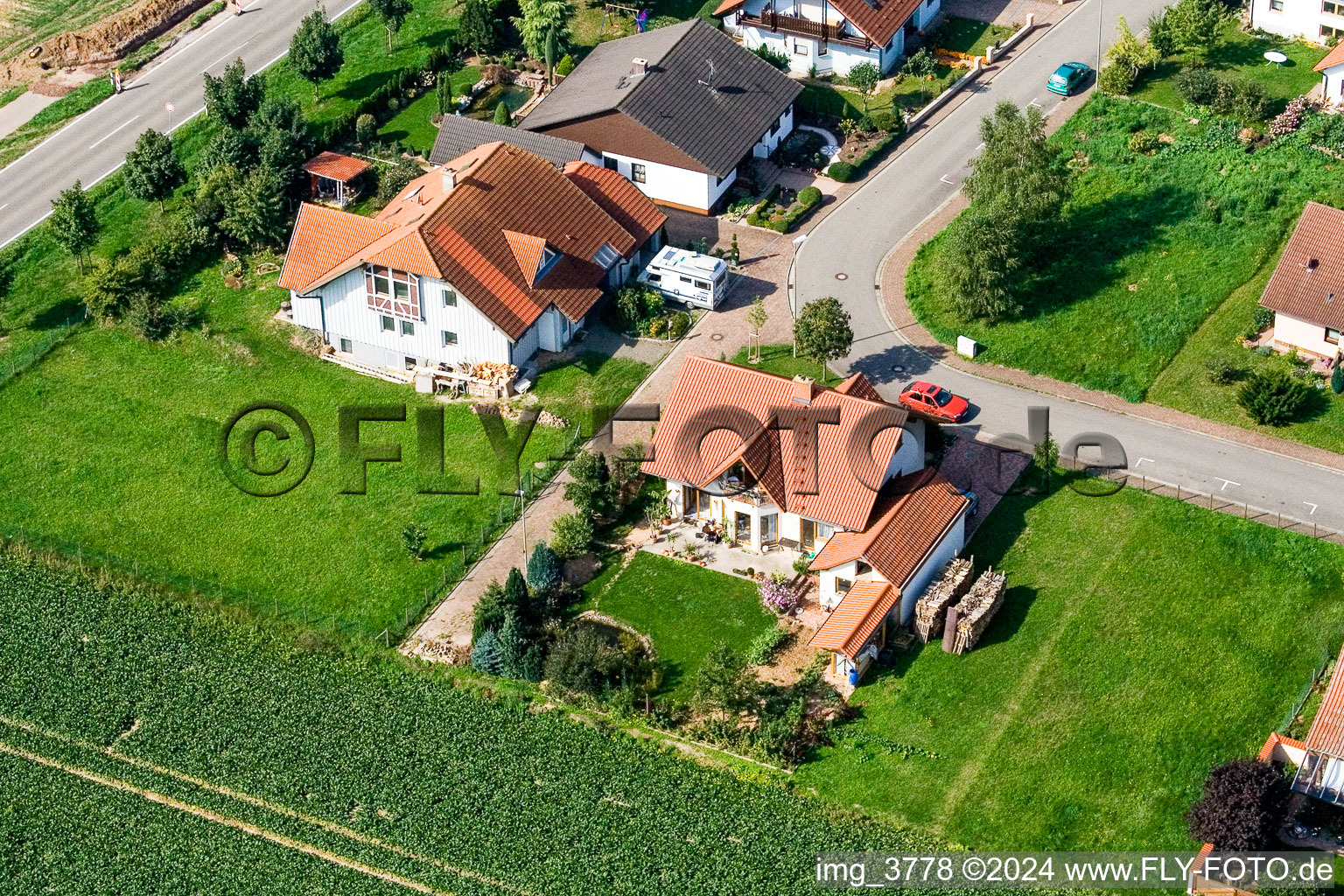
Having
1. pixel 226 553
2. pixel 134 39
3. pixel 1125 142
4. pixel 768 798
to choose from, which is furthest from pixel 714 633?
pixel 134 39

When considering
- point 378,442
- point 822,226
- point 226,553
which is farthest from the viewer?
point 822,226

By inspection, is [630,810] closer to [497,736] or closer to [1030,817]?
[497,736]

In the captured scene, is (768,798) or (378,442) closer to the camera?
(768,798)

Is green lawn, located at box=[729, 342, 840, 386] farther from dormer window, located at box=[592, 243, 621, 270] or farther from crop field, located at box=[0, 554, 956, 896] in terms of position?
crop field, located at box=[0, 554, 956, 896]

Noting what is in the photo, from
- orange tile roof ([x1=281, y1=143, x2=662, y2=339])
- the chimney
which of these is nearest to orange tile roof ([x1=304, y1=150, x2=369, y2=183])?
orange tile roof ([x1=281, y1=143, x2=662, y2=339])

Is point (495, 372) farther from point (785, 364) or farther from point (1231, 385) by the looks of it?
point (1231, 385)
